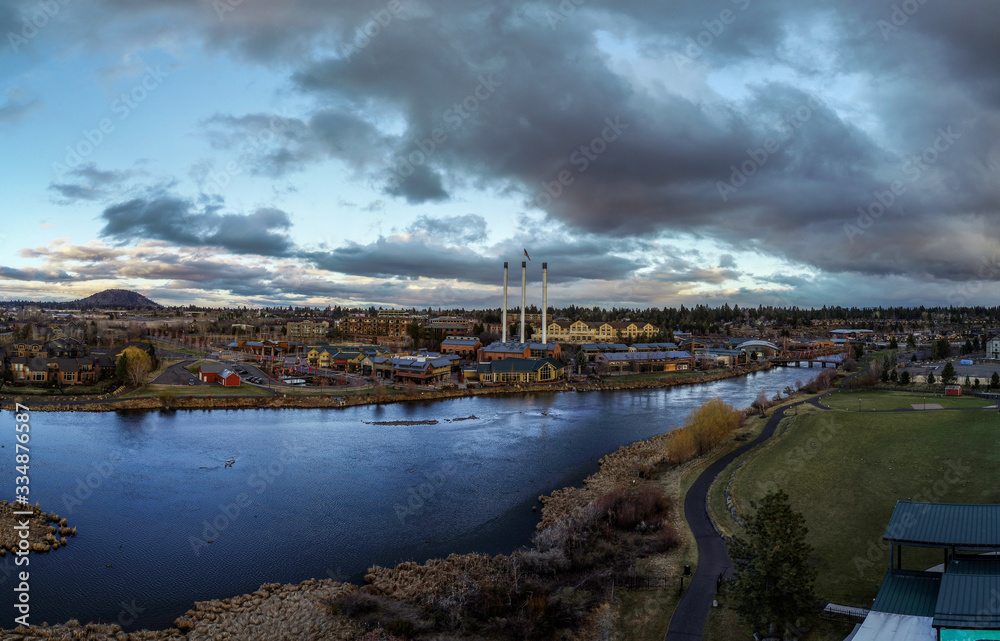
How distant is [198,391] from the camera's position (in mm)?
38250

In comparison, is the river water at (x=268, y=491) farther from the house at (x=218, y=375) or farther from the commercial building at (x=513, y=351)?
the commercial building at (x=513, y=351)

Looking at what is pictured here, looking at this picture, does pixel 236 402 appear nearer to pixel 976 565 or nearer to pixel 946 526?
pixel 946 526

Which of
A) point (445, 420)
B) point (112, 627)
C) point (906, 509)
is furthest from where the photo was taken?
point (445, 420)

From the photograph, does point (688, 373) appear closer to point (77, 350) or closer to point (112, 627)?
point (112, 627)

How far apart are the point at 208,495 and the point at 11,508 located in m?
5.45

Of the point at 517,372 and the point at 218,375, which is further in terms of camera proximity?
the point at 517,372

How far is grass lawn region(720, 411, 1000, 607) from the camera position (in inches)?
476

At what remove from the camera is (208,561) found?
14867 millimetres

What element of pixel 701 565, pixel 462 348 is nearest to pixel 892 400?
pixel 701 565

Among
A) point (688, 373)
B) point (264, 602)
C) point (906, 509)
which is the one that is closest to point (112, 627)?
point (264, 602)

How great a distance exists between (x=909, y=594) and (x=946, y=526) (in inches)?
54.1

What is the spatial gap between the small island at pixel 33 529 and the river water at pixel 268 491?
0.38 metres

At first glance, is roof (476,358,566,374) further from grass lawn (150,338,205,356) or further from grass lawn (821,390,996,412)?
grass lawn (150,338,205,356)

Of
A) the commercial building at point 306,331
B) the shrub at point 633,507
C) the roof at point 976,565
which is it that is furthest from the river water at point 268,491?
the commercial building at point 306,331
